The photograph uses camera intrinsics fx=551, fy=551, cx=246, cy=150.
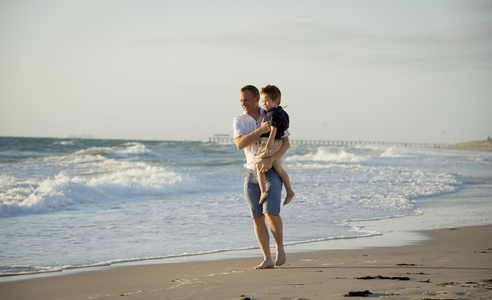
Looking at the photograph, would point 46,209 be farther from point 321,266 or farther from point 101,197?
point 321,266

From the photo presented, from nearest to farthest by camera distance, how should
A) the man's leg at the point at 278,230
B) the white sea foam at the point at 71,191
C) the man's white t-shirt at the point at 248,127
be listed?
the man's white t-shirt at the point at 248,127, the man's leg at the point at 278,230, the white sea foam at the point at 71,191

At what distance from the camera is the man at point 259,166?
17.1 ft

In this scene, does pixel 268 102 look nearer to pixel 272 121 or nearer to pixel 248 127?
pixel 272 121

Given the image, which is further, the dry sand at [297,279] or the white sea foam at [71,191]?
the white sea foam at [71,191]

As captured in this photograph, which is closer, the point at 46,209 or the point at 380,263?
the point at 380,263

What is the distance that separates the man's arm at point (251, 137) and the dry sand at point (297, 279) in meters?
1.23

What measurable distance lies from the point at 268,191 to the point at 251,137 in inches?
22.9

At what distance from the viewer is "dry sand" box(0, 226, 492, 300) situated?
420 centimetres

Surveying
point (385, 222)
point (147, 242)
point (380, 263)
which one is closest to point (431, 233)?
point (385, 222)

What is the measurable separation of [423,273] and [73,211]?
778 centimetres

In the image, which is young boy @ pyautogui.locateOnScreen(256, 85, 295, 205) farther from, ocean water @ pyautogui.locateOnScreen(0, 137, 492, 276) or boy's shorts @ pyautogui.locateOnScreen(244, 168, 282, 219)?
ocean water @ pyautogui.locateOnScreen(0, 137, 492, 276)

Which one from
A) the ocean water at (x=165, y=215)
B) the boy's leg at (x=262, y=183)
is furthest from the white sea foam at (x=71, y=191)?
the boy's leg at (x=262, y=183)

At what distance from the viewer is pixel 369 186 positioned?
54.4ft

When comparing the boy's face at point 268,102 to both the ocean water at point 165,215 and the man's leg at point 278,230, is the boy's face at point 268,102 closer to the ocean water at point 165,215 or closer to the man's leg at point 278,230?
the man's leg at point 278,230
